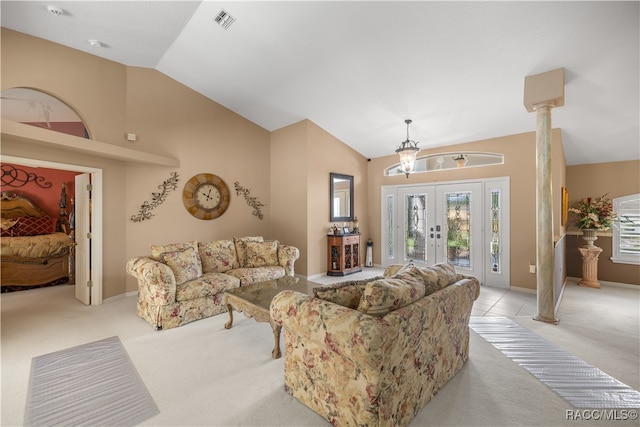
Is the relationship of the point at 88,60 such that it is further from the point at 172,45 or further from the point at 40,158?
the point at 40,158

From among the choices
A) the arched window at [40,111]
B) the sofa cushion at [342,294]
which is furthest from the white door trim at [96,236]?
the sofa cushion at [342,294]

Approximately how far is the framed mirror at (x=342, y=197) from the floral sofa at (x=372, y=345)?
413cm

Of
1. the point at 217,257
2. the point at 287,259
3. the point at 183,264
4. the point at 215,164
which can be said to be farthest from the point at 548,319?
the point at 215,164

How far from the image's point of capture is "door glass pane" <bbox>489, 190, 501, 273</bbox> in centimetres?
514

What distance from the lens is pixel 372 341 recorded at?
4.72ft

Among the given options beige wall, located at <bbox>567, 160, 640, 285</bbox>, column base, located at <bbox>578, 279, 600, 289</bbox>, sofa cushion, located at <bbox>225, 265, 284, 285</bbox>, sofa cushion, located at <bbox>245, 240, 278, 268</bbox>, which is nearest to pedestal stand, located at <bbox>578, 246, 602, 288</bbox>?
column base, located at <bbox>578, 279, 600, 289</bbox>

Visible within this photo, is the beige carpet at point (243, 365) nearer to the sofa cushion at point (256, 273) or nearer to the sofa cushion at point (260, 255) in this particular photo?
the sofa cushion at point (256, 273)

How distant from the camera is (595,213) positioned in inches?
201

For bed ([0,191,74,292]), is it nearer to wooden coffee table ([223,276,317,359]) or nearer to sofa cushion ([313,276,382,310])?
wooden coffee table ([223,276,317,359])

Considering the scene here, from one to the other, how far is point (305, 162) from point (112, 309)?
3.94 m

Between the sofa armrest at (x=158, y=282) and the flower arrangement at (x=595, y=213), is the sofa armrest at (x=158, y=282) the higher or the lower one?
the lower one

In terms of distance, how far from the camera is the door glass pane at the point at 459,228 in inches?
216

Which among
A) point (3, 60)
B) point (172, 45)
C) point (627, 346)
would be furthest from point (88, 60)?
point (627, 346)

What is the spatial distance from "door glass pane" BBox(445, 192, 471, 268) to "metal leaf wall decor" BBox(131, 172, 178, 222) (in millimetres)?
5326
